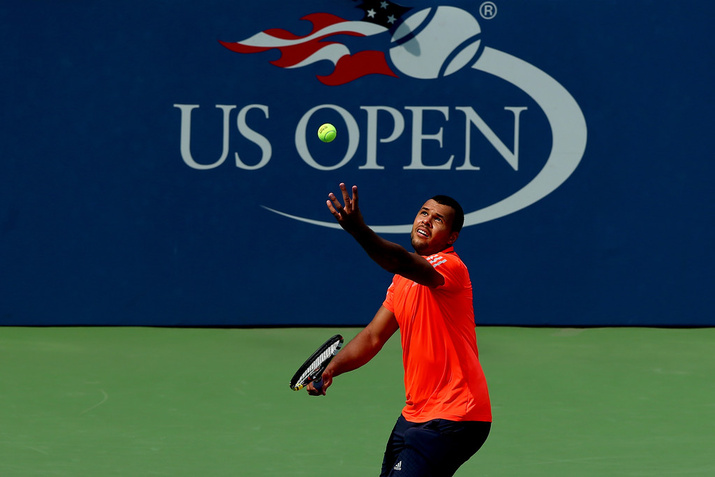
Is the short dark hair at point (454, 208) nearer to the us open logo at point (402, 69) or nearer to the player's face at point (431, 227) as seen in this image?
the player's face at point (431, 227)

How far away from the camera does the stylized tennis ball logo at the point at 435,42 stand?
11.3 m

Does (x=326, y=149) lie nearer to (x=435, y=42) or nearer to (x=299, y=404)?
(x=435, y=42)

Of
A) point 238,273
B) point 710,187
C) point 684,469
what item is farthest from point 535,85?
point 684,469

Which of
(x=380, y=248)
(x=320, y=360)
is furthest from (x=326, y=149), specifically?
(x=380, y=248)

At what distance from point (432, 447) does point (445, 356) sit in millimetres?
382

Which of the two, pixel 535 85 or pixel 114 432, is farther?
pixel 535 85

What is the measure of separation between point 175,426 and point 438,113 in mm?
4950

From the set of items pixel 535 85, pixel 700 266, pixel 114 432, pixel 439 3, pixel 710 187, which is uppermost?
pixel 439 3

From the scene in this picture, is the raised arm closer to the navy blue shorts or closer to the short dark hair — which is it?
the short dark hair

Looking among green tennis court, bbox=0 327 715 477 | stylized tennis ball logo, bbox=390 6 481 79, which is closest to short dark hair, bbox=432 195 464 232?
green tennis court, bbox=0 327 715 477

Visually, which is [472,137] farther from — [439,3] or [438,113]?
[439,3]

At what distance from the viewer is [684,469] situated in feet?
21.9

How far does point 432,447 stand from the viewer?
4.55 meters

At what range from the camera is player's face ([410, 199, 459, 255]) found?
4.73 meters
